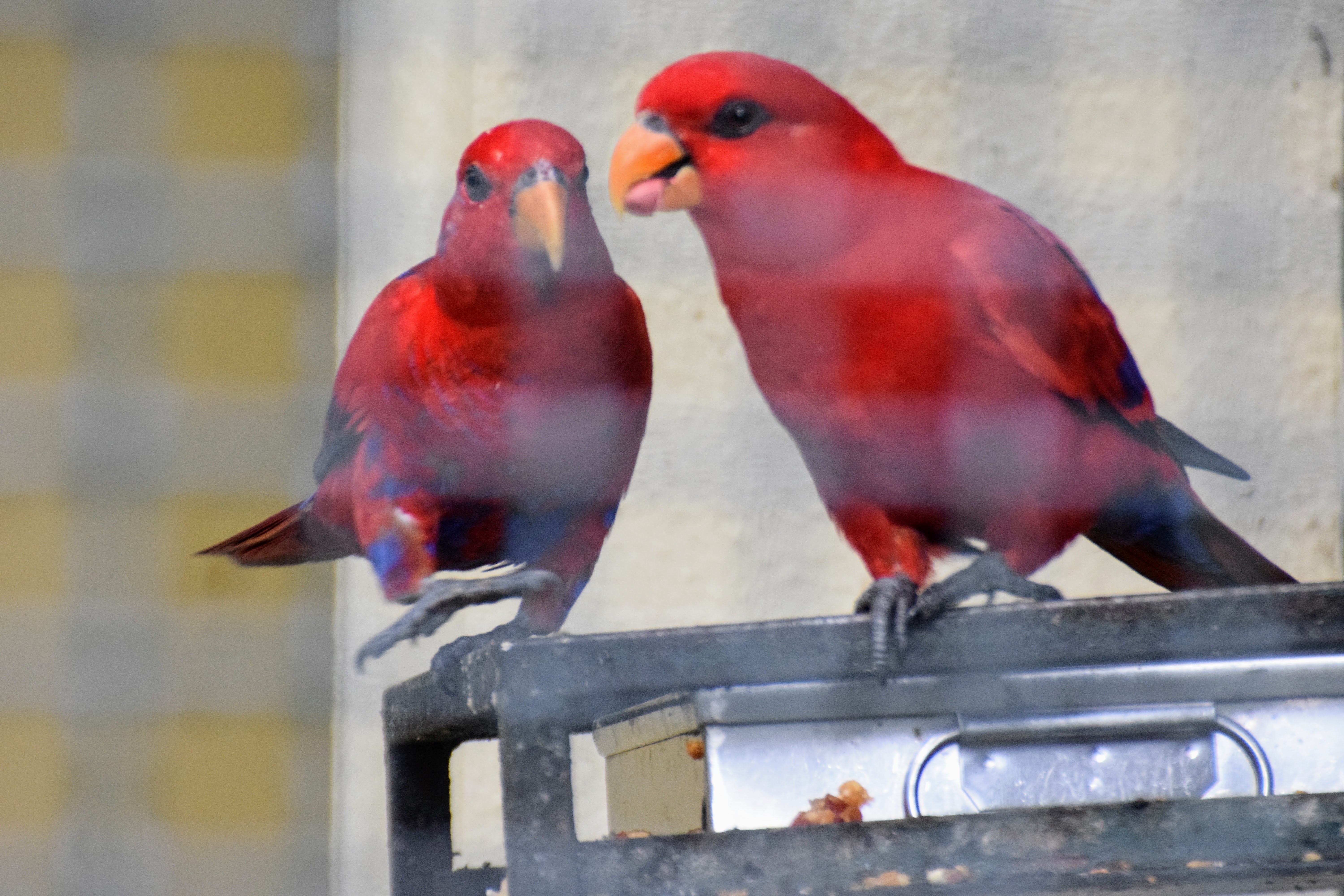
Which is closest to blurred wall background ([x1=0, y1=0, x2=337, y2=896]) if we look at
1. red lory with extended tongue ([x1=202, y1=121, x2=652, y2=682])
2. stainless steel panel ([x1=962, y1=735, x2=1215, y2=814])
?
red lory with extended tongue ([x1=202, y1=121, x2=652, y2=682])

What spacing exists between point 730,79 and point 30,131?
17.8 inches

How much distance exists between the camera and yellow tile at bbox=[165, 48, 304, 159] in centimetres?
73

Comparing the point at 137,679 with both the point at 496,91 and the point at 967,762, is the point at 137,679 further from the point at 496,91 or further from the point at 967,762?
the point at 967,762

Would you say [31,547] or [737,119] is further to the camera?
[31,547]

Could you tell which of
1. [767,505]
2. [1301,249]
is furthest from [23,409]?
[1301,249]

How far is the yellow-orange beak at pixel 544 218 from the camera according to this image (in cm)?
56

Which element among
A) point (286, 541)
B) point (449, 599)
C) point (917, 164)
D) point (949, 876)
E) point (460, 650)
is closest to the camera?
point (949, 876)

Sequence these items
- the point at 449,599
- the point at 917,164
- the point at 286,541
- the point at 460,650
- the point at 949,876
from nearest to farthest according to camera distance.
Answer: the point at 949,876 → the point at 449,599 → the point at 460,650 → the point at 286,541 → the point at 917,164

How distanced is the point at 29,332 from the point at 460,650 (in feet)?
1.24

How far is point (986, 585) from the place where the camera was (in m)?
0.48

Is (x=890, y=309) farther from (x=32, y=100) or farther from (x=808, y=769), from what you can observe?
(x=32, y=100)

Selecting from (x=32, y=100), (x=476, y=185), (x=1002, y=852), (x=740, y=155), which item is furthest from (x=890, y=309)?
(x=32, y=100)

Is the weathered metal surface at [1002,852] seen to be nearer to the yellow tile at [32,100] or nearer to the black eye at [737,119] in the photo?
the black eye at [737,119]

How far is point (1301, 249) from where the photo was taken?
0.83 metres
